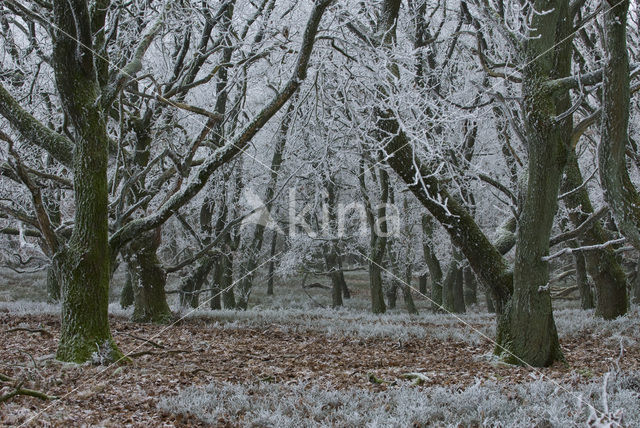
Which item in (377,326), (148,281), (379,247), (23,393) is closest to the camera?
(23,393)

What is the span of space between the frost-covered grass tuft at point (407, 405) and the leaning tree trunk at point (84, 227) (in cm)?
207

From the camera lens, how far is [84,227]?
20.8 feet

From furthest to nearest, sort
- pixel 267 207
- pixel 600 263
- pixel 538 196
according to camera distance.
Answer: pixel 267 207, pixel 600 263, pixel 538 196

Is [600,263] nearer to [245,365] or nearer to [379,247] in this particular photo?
[379,247]

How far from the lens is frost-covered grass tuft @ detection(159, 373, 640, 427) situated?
3967mm

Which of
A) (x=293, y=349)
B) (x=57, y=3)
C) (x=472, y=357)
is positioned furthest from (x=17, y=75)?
(x=472, y=357)

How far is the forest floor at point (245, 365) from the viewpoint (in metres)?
4.40

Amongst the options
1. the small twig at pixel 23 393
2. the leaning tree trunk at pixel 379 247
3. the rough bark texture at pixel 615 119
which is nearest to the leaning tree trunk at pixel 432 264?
the leaning tree trunk at pixel 379 247

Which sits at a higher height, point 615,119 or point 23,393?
point 615,119

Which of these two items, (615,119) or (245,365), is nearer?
(615,119)

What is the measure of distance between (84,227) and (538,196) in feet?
17.8

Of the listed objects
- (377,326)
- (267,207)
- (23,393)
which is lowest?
(377,326)

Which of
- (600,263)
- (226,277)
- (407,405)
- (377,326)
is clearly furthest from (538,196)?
(226,277)

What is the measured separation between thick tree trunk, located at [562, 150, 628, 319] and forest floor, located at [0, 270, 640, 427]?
47 centimetres
